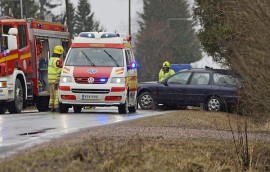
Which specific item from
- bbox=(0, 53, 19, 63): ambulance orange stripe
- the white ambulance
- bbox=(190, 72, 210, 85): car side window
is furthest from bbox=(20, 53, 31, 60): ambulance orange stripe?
bbox=(190, 72, 210, 85): car side window

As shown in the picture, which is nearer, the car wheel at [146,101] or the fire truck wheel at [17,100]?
the fire truck wheel at [17,100]

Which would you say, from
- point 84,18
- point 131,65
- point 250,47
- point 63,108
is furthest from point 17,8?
point 250,47

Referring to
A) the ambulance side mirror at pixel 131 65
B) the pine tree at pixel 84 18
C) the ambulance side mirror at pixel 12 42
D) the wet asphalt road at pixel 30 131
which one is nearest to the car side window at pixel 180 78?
the ambulance side mirror at pixel 131 65

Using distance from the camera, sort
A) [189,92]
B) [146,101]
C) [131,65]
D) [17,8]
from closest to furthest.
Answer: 1. [131,65]
2. [189,92]
3. [146,101]
4. [17,8]

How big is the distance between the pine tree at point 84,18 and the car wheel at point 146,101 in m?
67.7

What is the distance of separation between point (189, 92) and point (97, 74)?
205 inches

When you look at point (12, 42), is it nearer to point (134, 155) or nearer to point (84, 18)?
point (134, 155)

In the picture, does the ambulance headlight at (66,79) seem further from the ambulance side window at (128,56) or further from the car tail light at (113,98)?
the ambulance side window at (128,56)

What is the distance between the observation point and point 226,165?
912 centimetres

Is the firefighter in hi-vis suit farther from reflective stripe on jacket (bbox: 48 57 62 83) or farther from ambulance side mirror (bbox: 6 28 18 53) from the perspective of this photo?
ambulance side mirror (bbox: 6 28 18 53)

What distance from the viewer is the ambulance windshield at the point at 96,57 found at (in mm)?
19688

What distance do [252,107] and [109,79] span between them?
8.03 meters

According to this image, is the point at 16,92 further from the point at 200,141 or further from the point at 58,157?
the point at 58,157

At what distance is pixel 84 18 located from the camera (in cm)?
9156
